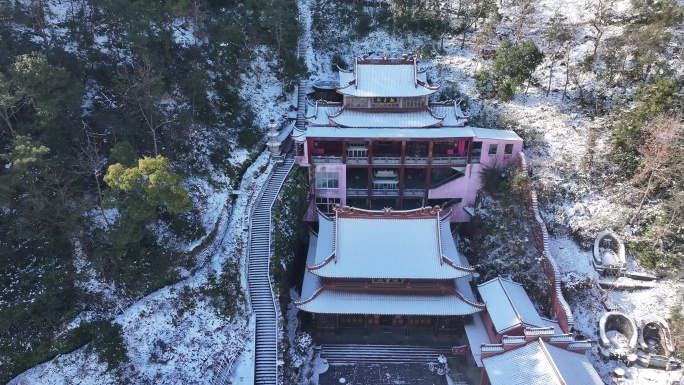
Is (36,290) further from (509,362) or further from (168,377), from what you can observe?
(509,362)

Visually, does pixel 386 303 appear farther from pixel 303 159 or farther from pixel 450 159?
pixel 303 159

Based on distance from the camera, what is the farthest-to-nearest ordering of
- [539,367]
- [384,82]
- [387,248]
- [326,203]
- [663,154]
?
[384,82], [326,203], [387,248], [663,154], [539,367]

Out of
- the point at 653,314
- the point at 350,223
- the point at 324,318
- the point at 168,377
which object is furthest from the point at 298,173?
the point at 653,314

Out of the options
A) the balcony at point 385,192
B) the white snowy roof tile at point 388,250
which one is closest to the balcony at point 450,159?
the balcony at point 385,192

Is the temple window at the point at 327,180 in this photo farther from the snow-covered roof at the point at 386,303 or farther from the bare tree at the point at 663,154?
the bare tree at the point at 663,154

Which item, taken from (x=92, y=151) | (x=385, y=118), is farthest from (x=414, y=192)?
(x=92, y=151)

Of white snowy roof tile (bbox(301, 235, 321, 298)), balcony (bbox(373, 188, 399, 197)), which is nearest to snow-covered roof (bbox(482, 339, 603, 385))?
white snowy roof tile (bbox(301, 235, 321, 298))
